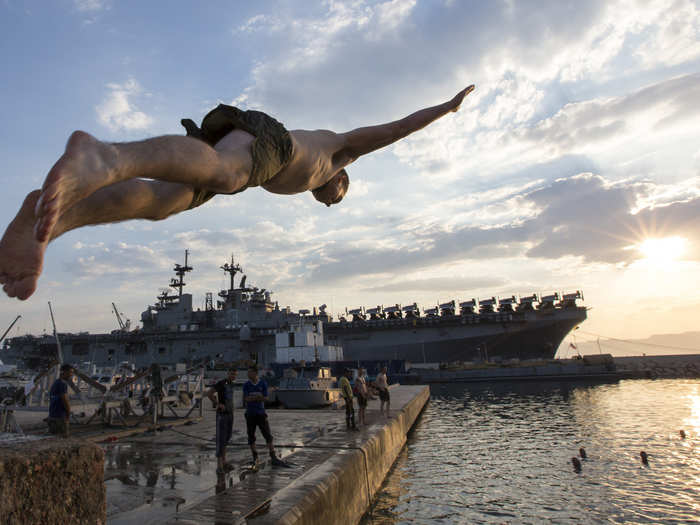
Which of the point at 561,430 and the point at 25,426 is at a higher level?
the point at 25,426

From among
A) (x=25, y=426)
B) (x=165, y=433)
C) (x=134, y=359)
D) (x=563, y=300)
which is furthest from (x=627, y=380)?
(x=134, y=359)

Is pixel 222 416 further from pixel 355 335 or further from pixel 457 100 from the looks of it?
pixel 355 335

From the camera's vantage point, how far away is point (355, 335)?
51.7 m

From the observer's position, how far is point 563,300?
1943 inches

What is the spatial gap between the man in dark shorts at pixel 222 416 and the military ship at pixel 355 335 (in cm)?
3804

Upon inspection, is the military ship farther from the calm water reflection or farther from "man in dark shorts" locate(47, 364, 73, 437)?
"man in dark shorts" locate(47, 364, 73, 437)

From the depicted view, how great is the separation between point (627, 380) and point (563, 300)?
11.7 m

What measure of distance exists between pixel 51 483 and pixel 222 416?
20.2 feet

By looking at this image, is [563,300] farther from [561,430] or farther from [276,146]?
[276,146]

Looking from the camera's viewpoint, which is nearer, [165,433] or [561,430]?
[165,433]

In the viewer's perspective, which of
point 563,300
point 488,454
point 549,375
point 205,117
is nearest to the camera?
point 205,117

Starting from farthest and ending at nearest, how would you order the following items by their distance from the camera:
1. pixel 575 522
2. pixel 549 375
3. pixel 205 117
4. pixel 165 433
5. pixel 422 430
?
1. pixel 549 375
2. pixel 422 430
3. pixel 165 433
4. pixel 575 522
5. pixel 205 117

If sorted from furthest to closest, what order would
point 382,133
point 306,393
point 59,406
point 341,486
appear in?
point 306,393, point 59,406, point 341,486, point 382,133

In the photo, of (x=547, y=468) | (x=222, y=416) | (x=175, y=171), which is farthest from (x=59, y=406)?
(x=547, y=468)
